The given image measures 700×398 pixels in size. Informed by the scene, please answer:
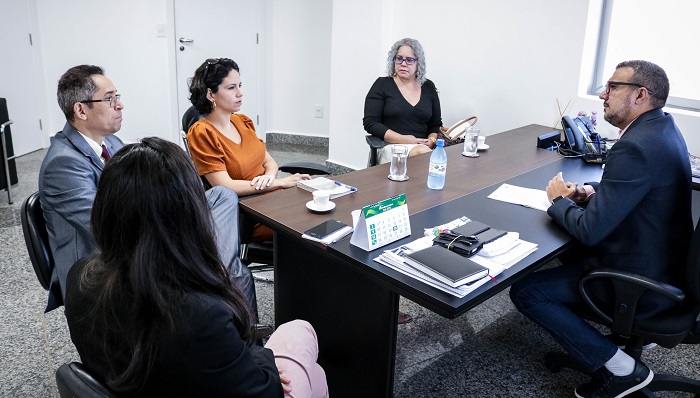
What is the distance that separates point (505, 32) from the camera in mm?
3709

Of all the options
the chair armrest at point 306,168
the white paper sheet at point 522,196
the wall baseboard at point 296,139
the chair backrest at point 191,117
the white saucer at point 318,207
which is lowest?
the wall baseboard at point 296,139

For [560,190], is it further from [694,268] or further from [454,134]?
[454,134]

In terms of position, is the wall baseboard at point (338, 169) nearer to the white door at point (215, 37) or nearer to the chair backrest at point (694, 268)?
the white door at point (215, 37)

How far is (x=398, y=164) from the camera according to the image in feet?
7.82

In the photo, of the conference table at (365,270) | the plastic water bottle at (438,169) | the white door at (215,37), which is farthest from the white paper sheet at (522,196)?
the white door at (215,37)

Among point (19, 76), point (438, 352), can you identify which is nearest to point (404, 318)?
point (438, 352)

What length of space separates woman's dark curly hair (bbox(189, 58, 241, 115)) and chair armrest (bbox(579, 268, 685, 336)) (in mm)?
1671

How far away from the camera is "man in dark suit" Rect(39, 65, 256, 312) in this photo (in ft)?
5.89

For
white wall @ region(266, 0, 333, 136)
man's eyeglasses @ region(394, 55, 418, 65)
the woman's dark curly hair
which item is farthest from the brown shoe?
white wall @ region(266, 0, 333, 136)

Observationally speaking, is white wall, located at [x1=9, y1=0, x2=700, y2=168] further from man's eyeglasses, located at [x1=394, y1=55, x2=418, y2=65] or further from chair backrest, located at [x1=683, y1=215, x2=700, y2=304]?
chair backrest, located at [x1=683, y1=215, x2=700, y2=304]

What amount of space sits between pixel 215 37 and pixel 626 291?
4.45 m

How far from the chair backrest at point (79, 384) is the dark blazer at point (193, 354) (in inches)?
2.3

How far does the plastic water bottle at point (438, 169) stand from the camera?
2.27 m

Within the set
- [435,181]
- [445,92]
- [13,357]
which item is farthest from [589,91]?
[13,357]
